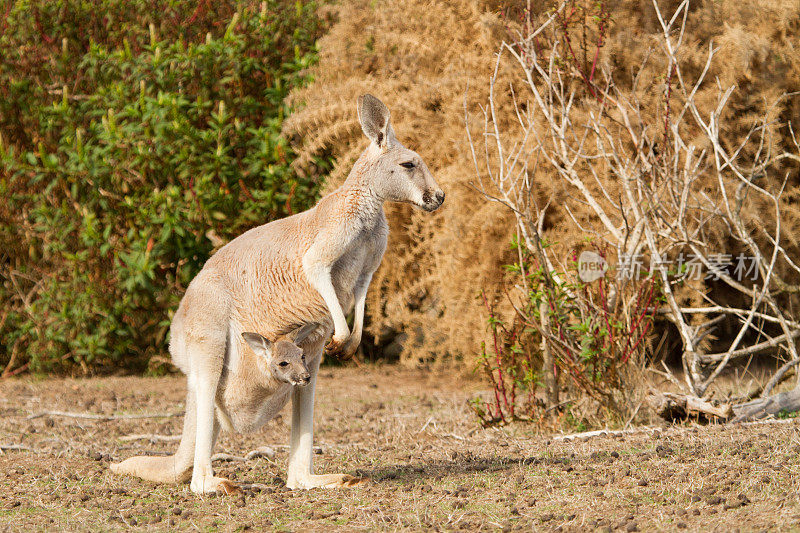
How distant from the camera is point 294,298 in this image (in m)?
4.32

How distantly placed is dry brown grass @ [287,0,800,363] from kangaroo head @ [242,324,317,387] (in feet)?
13.1

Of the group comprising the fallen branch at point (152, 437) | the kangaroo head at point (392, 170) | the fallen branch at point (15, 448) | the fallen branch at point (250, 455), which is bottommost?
the fallen branch at point (152, 437)

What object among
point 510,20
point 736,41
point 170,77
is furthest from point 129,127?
point 736,41

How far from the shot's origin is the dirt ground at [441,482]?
3.88 meters

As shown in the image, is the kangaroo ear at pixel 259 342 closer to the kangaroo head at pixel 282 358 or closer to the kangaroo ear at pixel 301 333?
the kangaroo head at pixel 282 358

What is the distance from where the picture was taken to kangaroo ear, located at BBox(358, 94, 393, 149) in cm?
423

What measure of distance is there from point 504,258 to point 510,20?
2109 millimetres

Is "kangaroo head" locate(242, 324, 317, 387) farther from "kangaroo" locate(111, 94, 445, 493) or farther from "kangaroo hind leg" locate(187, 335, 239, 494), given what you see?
"kangaroo hind leg" locate(187, 335, 239, 494)

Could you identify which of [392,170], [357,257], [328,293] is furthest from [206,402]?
[392,170]

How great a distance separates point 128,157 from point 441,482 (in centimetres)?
589

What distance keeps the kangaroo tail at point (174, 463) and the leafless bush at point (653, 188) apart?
7.65 feet

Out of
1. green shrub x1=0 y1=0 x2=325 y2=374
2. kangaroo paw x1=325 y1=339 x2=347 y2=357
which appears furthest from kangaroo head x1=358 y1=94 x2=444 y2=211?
green shrub x1=0 y1=0 x2=325 y2=374

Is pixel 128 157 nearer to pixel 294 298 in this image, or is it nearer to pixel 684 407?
pixel 294 298

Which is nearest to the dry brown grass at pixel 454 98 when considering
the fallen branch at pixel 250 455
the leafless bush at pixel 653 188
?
the leafless bush at pixel 653 188
